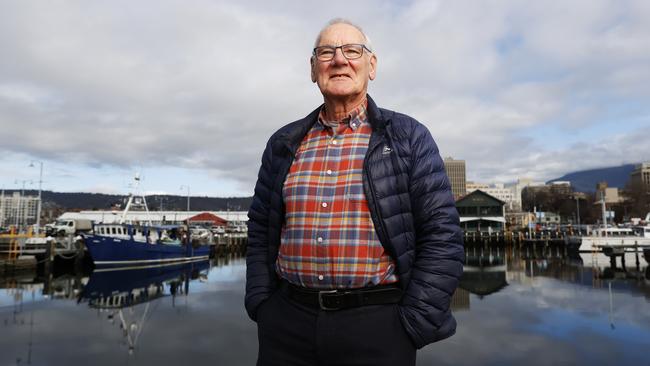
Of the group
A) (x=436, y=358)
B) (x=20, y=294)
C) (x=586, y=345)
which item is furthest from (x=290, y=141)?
(x=20, y=294)

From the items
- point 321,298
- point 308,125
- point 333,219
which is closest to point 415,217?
point 333,219

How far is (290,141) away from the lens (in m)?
2.07

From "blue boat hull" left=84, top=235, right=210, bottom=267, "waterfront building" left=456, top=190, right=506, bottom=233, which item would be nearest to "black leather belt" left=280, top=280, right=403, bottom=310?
"blue boat hull" left=84, top=235, right=210, bottom=267

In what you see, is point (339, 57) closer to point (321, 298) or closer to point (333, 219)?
point (333, 219)

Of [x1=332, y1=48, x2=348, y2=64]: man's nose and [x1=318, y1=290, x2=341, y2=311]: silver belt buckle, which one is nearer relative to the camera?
[x1=318, y1=290, x2=341, y2=311]: silver belt buckle

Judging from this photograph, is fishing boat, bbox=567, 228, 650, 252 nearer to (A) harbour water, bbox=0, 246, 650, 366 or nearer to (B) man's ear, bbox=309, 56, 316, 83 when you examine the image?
(A) harbour water, bbox=0, 246, 650, 366

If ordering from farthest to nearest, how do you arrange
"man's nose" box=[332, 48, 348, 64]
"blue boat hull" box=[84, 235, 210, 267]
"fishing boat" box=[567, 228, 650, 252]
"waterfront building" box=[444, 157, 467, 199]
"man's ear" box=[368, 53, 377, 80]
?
"waterfront building" box=[444, 157, 467, 199], "fishing boat" box=[567, 228, 650, 252], "blue boat hull" box=[84, 235, 210, 267], "man's ear" box=[368, 53, 377, 80], "man's nose" box=[332, 48, 348, 64]

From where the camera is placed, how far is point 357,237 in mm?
1721

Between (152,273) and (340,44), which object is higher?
(340,44)

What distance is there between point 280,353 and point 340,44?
1433 mm

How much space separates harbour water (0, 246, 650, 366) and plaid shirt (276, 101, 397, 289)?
6.26 metres

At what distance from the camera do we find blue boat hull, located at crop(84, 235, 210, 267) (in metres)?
23.3

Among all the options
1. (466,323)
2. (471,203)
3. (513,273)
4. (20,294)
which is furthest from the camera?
(471,203)

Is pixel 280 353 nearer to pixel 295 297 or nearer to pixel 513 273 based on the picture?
pixel 295 297
